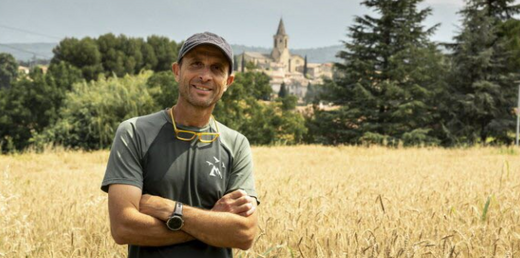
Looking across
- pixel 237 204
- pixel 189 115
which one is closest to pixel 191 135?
pixel 189 115

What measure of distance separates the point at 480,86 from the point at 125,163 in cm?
2998

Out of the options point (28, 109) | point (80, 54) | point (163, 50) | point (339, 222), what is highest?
point (163, 50)

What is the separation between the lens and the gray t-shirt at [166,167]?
7.05ft

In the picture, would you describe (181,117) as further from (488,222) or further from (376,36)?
(376,36)

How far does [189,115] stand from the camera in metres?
2.27

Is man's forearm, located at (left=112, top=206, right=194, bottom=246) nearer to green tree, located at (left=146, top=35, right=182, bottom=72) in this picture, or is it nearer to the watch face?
the watch face

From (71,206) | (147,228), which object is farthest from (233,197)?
(71,206)

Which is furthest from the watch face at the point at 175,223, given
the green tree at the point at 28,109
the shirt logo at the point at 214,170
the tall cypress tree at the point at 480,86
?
the green tree at the point at 28,109

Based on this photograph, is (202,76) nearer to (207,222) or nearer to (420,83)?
(207,222)

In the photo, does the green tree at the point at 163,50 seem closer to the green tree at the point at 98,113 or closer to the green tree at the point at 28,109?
the green tree at the point at 28,109

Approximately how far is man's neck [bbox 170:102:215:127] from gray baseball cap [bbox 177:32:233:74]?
29cm

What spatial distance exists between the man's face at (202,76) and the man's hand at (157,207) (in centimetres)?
50

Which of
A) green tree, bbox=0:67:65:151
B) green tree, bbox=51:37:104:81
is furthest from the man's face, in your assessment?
green tree, bbox=51:37:104:81

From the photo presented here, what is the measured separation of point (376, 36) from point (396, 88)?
13.9ft
